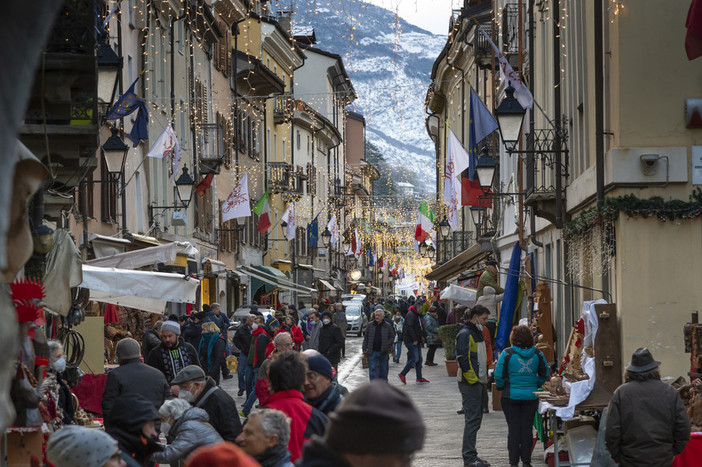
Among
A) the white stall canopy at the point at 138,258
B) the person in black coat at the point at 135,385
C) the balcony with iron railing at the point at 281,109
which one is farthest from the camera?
the balcony with iron railing at the point at 281,109

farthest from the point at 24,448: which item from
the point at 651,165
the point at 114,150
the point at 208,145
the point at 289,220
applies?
the point at 289,220

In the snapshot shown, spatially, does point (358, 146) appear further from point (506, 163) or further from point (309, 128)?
point (506, 163)

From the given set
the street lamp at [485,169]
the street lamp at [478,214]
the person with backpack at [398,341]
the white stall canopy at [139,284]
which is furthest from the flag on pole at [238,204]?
the white stall canopy at [139,284]

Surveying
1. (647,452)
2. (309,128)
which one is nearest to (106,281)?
(647,452)

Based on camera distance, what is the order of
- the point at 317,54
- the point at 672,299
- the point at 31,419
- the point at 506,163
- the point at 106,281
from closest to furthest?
1. the point at 31,419
2. the point at 672,299
3. the point at 106,281
4. the point at 506,163
5. the point at 317,54

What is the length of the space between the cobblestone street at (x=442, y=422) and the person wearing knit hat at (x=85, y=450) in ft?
30.4

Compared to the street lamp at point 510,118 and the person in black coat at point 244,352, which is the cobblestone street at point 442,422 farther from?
the street lamp at point 510,118

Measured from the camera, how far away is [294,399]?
24.0 ft

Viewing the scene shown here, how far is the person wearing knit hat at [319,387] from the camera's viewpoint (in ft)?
26.1

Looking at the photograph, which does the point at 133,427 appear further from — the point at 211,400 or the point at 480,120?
the point at 480,120

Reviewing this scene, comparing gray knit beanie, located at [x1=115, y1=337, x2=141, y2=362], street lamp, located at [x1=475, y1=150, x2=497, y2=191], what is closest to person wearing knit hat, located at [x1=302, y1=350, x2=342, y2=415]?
gray knit beanie, located at [x1=115, y1=337, x2=141, y2=362]

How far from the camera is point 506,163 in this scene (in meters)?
34.0

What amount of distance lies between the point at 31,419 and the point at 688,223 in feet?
26.7

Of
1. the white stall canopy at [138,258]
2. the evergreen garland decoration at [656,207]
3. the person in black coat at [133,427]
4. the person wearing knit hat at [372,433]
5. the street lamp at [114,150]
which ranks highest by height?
the street lamp at [114,150]
